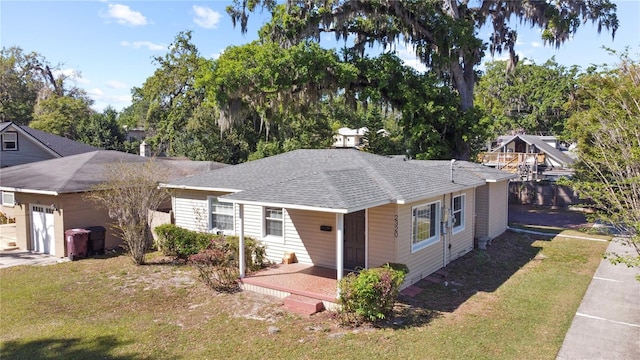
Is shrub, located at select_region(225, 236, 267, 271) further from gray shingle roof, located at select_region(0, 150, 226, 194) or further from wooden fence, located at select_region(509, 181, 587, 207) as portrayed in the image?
wooden fence, located at select_region(509, 181, 587, 207)

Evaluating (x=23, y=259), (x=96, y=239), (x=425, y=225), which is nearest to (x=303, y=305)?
(x=425, y=225)

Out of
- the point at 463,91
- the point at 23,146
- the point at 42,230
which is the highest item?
the point at 463,91

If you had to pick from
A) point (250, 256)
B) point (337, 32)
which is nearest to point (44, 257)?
point (250, 256)

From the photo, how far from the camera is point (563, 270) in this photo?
1305 cm

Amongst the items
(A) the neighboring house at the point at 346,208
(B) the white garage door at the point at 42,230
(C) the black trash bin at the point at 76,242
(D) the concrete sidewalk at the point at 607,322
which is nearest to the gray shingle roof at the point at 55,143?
(B) the white garage door at the point at 42,230

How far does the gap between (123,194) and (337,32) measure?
47.2 feet

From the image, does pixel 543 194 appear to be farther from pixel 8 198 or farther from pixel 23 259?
pixel 8 198

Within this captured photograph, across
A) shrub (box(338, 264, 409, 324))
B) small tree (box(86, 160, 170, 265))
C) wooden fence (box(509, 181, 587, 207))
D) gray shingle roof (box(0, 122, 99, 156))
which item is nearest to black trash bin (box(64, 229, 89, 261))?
small tree (box(86, 160, 170, 265))

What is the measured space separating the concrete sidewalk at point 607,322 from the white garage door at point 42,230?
15.7m

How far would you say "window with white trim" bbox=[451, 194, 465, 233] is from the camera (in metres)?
13.7

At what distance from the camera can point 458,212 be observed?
46.3 ft

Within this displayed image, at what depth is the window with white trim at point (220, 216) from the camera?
14.3 metres

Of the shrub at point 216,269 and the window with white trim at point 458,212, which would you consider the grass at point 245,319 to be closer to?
the shrub at point 216,269

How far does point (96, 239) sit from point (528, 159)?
31.5 meters
